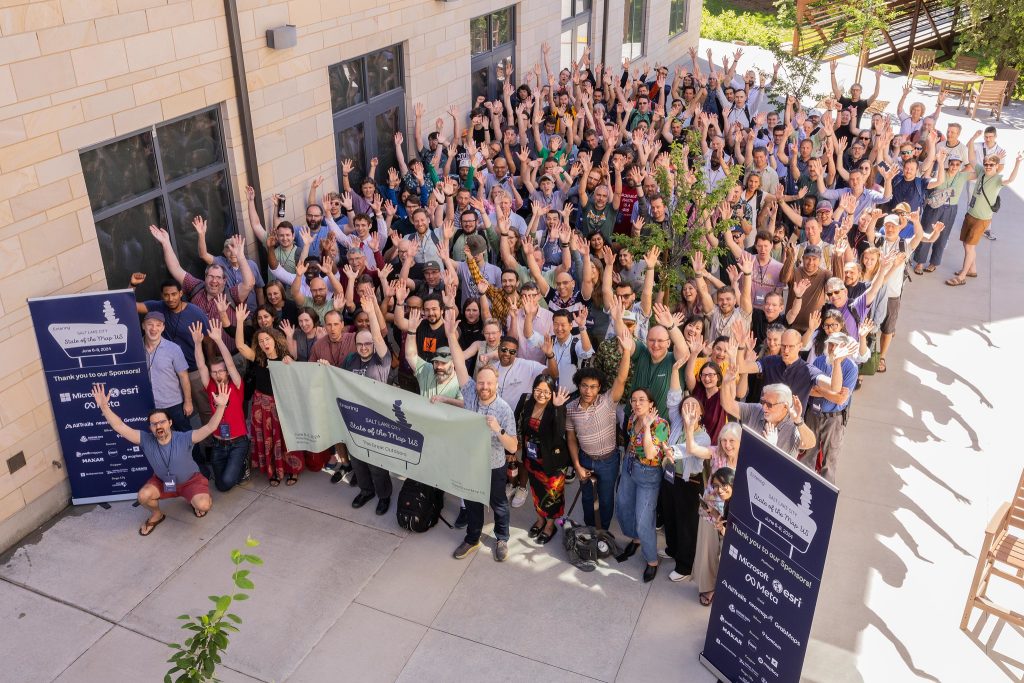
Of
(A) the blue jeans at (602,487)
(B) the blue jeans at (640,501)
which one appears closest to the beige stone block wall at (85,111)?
(A) the blue jeans at (602,487)

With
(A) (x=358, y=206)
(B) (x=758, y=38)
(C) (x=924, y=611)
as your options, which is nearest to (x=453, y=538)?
(C) (x=924, y=611)

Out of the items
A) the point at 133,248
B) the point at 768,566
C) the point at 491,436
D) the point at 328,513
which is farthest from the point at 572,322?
the point at 133,248

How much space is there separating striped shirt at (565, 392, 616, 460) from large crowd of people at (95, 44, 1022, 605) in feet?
0.06

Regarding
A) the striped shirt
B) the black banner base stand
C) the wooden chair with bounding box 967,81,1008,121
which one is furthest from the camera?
the wooden chair with bounding box 967,81,1008,121

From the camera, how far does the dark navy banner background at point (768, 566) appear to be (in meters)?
5.33

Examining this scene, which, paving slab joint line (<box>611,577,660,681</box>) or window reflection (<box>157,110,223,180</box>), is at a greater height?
window reflection (<box>157,110,223,180</box>)

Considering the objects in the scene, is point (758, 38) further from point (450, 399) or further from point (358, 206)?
point (450, 399)

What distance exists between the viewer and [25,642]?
6.85 m

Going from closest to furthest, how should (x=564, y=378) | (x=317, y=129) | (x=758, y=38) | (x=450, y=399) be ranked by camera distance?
1. (x=450, y=399)
2. (x=564, y=378)
3. (x=317, y=129)
4. (x=758, y=38)

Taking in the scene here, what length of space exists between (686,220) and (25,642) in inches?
272

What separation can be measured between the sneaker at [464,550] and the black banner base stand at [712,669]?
2.13 meters

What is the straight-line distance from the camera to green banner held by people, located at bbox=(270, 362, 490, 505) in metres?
7.38

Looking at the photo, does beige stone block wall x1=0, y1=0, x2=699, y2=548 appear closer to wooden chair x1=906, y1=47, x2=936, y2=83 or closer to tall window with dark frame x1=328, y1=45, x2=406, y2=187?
tall window with dark frame x1=328, y1=45, x2=406, y2=187

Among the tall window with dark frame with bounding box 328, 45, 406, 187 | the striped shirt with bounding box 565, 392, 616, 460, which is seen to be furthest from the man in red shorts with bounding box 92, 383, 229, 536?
the tall window with dark frame with bounding box 328, 45, 406, 187
